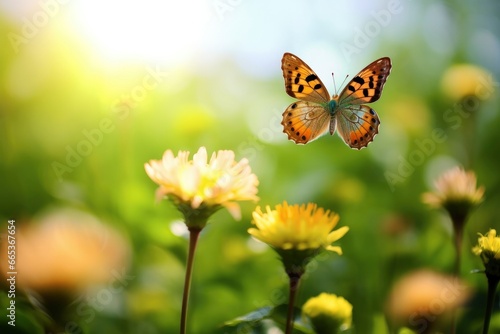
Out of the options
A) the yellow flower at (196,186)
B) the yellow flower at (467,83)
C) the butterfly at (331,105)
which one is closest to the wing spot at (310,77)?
the butterfly at (331,105)

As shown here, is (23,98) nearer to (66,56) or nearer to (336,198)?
(66,56)

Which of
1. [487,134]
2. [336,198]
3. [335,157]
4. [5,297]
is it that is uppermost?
[487,134]

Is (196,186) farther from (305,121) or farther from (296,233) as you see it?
(305,121)

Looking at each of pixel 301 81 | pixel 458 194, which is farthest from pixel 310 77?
pixel 458 194

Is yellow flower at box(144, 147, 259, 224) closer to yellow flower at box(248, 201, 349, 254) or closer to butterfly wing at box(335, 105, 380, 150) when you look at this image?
yellow flower at box(248, 201, 349, 254)

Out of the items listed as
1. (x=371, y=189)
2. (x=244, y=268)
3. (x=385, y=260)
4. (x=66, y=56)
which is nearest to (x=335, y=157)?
(x=371, y=189)

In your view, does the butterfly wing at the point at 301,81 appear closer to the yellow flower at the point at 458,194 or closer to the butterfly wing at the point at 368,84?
the butterfly wing at the point at 368,84

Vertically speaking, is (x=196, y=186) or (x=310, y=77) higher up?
(x=310, y=77)
